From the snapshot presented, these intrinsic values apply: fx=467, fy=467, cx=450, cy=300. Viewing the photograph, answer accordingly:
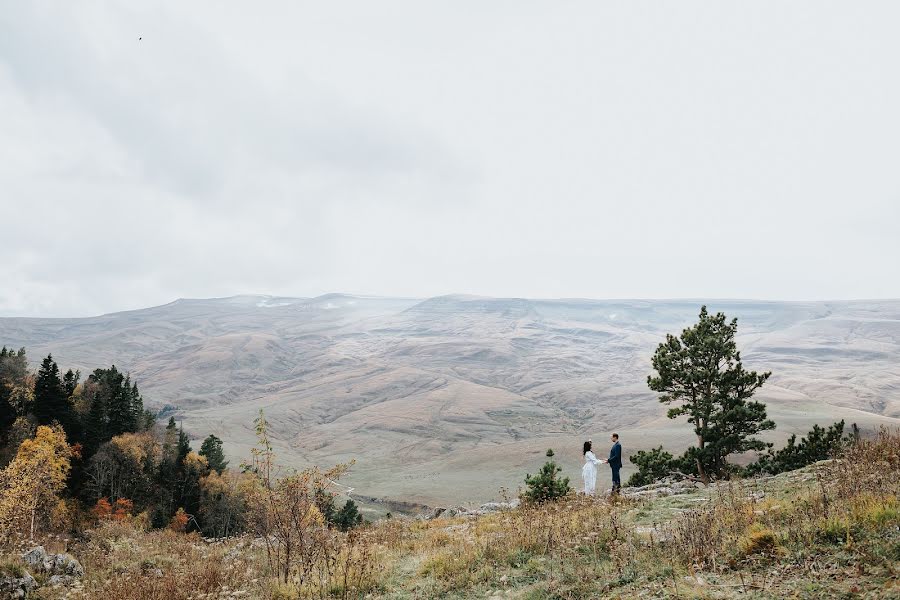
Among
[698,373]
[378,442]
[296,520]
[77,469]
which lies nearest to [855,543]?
[296,520]

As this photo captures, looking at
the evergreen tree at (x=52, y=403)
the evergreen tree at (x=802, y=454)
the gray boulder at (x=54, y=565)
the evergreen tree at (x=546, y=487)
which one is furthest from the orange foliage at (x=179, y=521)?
the evergreen tree at (x=802, y=454)

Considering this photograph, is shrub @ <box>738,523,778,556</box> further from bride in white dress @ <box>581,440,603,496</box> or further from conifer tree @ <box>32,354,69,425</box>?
conifer tree @ <box>32,354,69,425</box>

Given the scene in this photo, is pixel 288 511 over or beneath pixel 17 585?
over

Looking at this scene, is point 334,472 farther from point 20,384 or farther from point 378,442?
point 378,442

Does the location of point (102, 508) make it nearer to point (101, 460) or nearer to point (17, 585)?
point (101, 460)

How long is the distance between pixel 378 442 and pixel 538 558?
202034mm

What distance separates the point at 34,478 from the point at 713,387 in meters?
46.3

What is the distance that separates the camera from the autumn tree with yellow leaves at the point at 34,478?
30.7m

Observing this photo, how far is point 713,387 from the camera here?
23.5 m

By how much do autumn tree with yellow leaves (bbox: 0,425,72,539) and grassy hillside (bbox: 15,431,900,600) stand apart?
1357 cm

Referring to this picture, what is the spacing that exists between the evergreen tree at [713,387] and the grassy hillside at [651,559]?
12.0 metres

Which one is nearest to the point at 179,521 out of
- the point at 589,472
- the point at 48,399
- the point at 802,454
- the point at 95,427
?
the point at 95,427

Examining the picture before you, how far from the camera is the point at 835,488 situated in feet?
27.6

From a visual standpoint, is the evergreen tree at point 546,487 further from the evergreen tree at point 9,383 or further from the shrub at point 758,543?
the evergreen tree at point 9,383
